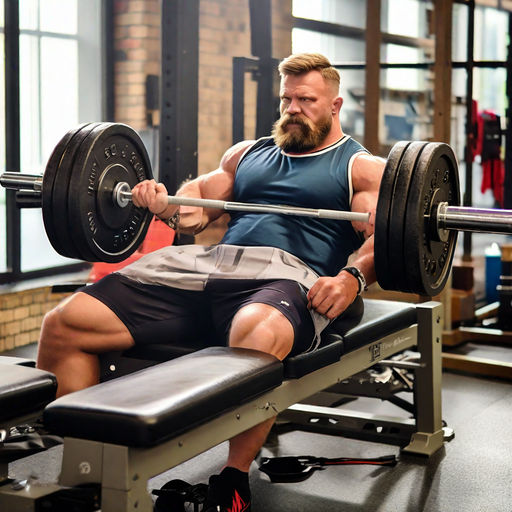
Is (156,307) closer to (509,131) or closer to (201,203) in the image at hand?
(201,203)

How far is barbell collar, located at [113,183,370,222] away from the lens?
8.13 feet

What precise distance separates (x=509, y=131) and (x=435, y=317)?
2.20 metres

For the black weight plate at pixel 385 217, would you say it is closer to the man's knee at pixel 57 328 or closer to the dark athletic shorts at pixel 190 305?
the dark athletic shorts at pixel 190 305

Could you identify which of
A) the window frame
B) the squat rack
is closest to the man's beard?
the squat rack

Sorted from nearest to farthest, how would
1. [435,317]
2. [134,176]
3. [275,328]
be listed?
[275,328]
[134,176]
[435,317]

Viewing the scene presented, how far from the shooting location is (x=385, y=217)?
227 centimetres

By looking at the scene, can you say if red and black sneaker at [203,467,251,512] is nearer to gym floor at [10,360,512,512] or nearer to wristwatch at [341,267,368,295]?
gym floor at [10,360,512,512]

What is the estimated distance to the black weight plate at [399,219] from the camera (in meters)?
2.25

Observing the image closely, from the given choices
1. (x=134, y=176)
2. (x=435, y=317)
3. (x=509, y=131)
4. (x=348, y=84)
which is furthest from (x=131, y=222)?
(x=509, y=131)

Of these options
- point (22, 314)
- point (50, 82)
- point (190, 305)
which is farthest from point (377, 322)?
point (50, 82)

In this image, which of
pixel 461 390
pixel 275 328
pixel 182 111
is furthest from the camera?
pixel 461 390

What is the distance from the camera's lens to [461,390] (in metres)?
3.89

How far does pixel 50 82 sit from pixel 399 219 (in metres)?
3.19

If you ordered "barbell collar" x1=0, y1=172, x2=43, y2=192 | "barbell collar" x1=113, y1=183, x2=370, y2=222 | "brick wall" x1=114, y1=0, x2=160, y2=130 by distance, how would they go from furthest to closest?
"brick wall" x1=114, y1=0, x2=160, y2=130, "barbell collar" x1=0, y1=172, x2=43, y2=192, "barbell collar" x1=113, y1=183, x2=370, y2=222
